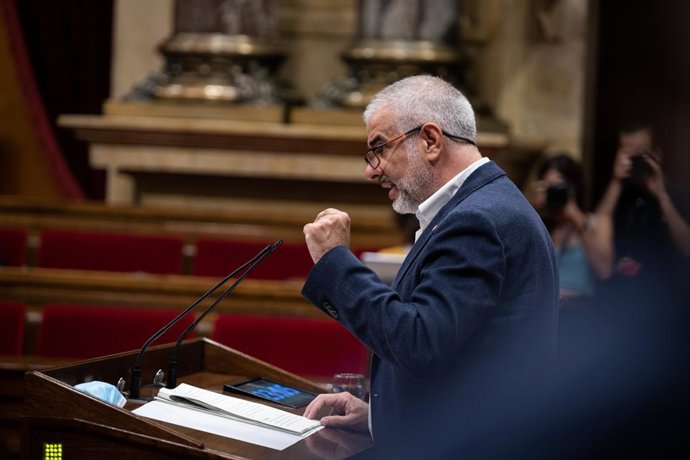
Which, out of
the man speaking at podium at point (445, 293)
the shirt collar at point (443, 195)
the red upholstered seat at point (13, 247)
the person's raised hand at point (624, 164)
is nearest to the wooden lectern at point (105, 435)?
the man speaking at podium at point (445, 293)

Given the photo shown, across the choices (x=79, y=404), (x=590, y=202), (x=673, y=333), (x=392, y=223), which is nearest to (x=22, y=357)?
(x=79, y=404)

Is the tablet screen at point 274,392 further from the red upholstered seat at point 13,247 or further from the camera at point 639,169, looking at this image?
the red upholstered seat at point 13,247

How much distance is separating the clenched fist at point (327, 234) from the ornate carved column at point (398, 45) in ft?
14.9

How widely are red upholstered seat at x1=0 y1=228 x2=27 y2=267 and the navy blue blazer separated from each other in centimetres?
381

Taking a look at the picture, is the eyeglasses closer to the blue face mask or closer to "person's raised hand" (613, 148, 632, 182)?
the blue face mask

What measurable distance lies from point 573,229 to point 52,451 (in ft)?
8.56

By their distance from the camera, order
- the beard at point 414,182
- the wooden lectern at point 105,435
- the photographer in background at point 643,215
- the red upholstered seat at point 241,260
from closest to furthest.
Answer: the wooden lectern at point 105,435
the beard at point 414,182
the photographer in background at point 643,215
the red upholstered seat at point 241,260

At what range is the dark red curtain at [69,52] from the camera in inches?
327

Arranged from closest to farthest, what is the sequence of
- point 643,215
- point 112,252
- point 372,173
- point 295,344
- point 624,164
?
point 372,173
point 643,215
point 624,164
point 295,344
point 112,252

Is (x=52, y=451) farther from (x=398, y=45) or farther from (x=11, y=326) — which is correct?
(x=398, y=45)

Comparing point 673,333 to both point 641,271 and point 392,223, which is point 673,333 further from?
point 392,223

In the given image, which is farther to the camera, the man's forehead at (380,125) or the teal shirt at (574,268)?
the teal shirt at (574,268)

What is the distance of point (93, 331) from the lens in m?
3.95

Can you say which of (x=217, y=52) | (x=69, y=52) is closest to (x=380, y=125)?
(x=217, y=52)
